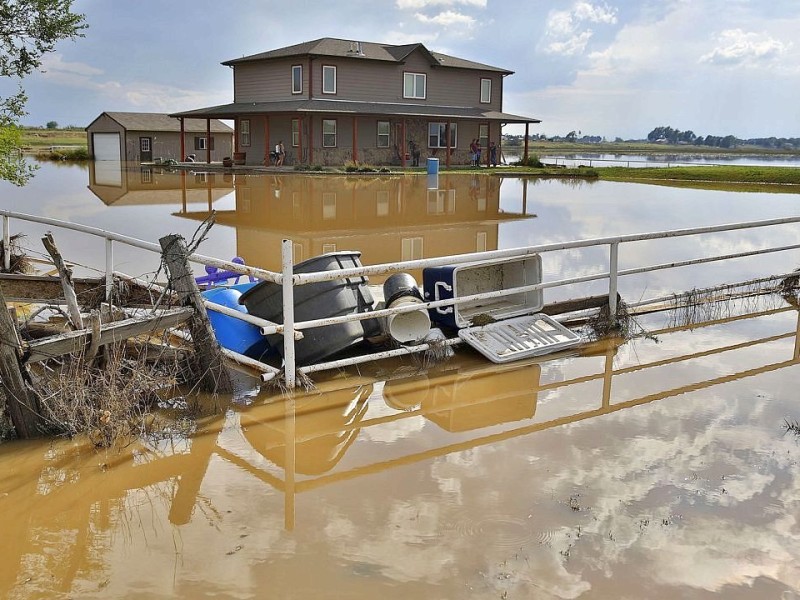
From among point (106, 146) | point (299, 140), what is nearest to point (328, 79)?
point (299, 140)

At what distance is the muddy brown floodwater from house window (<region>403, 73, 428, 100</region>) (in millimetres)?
37338

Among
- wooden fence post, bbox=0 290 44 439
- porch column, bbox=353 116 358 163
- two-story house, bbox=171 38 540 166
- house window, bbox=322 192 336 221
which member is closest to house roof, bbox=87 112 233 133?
two-story house, bbox=171 38 540 166

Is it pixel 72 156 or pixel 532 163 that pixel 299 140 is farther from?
pixel 72 156

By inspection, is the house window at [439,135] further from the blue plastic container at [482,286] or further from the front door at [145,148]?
the blue plastic container at [482,286]

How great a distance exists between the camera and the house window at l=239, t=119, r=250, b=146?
43.6 metres

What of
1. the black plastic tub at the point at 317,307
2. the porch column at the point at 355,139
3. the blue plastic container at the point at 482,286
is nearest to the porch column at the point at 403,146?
the porch column at the point at 355,139

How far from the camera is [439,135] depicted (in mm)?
44469

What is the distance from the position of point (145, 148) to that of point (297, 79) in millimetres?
15692

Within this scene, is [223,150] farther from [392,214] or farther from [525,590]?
[525,590]

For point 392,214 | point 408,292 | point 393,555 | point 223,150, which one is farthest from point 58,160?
point 393,555

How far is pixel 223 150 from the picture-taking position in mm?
52969

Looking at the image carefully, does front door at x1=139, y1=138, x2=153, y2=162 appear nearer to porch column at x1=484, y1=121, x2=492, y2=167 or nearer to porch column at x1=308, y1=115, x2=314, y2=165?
porch column at x1=308, y1=115, x2=314, y2=165

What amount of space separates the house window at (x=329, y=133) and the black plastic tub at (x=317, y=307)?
109ft

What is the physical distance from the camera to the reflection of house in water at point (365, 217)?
16.8m
